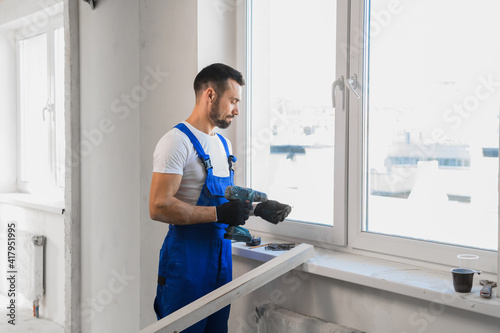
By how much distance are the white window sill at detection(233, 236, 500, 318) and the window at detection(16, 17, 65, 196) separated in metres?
2.47

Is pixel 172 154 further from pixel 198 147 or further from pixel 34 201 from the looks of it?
pixel 34 201

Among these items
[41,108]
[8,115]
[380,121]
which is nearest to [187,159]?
[380,121]

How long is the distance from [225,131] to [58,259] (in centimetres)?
196

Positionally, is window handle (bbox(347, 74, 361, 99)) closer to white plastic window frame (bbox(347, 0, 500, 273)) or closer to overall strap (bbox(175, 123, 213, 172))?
white plastic window frame (bbox(347, 0, 500, 273))

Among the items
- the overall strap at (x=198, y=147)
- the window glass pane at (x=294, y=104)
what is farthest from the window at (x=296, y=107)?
the overall strap at (x=198, y=147)

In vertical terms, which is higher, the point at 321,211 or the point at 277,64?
the point at 277,64

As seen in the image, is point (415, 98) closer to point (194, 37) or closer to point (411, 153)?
point (411, 153)

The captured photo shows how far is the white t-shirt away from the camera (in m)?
1.80

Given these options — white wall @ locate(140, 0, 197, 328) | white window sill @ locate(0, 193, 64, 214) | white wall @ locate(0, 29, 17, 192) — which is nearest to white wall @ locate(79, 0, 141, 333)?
white wall @ locate(140, 0, 197, 328)

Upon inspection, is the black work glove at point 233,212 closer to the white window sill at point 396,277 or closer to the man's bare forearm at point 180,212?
the man's bare forearm at point 180,212

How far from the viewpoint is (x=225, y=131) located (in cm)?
246

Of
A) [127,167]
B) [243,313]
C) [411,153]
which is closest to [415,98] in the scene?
[411,153]

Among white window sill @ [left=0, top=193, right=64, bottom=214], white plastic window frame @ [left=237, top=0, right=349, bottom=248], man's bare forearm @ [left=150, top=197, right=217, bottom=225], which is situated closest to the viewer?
man's bare forearm @ [left=150, top=197, right=217, bottom=225]

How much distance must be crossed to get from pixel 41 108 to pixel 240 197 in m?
2.96
